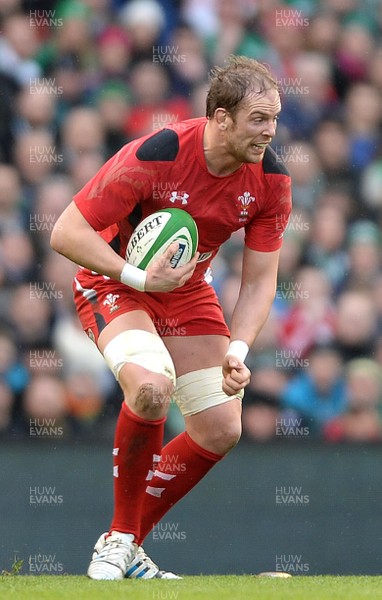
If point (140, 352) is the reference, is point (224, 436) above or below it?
below

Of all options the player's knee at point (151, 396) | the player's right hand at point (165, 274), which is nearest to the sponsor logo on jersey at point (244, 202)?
the player's right hand at point (165, 274)

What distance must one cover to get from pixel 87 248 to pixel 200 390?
77 cm

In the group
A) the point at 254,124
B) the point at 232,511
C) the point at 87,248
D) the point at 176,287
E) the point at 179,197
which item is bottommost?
the point at 232,511

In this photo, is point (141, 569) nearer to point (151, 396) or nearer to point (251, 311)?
point (151, 396)

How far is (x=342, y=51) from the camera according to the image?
636 centimetres

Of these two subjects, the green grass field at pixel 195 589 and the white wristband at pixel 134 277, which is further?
the white wristband at pixel 134 277

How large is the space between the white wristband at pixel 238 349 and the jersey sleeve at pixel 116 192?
65cm

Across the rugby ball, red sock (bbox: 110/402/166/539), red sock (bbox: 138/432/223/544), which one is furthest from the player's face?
red sock (bbox: 138/432/223/544)

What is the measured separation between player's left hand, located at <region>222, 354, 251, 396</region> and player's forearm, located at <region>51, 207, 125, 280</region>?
1.73 ft

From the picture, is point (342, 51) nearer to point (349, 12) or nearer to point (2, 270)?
point (349, 12)

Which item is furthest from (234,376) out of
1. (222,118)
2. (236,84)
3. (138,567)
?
(236,84)

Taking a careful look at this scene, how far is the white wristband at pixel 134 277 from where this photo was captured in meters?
4.27

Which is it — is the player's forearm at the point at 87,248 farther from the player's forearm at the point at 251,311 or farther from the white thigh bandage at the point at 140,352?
the player's forearm at the point at 251,311

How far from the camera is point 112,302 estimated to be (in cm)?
454
